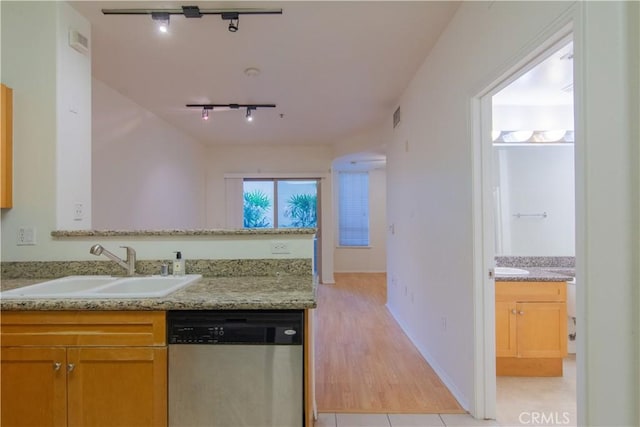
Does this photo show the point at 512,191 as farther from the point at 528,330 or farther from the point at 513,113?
the point at 528,330

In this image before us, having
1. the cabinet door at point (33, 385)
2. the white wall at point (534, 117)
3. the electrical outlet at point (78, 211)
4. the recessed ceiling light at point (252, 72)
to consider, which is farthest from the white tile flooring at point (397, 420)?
the recessed ceiling light at point (252, 72)

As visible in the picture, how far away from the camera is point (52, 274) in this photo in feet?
6.11

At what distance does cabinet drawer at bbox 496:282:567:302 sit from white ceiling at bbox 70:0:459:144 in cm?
198

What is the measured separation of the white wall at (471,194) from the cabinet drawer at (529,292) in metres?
0.49

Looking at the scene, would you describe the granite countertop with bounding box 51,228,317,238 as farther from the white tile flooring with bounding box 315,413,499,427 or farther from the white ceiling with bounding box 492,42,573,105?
the white ceiling with bounding box 492,42,573,105

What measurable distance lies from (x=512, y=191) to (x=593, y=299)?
214 centimetres

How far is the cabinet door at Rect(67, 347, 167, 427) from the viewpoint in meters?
1.33

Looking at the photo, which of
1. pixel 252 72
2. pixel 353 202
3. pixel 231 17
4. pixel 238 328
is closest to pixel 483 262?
pixel 238 328

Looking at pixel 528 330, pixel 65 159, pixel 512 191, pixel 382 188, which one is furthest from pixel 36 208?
pixel 382 188

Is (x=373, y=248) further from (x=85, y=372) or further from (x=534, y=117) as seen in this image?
(x=85, y=372)

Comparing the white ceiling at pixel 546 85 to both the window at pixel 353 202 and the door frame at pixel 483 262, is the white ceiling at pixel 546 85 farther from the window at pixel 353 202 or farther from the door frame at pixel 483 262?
the window at pixel 353 202

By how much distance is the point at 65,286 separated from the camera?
1705mm

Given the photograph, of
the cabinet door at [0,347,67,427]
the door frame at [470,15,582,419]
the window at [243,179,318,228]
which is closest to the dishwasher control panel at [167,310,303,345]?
the cabinet door at [0,347,67,427]

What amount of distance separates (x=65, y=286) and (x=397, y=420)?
2.04 metres
